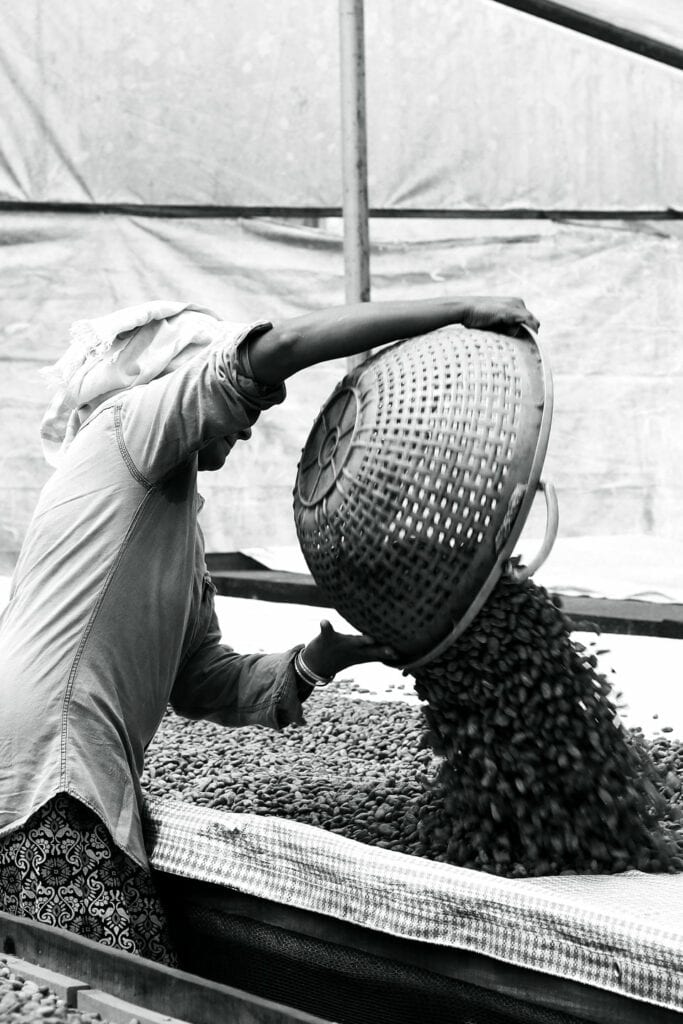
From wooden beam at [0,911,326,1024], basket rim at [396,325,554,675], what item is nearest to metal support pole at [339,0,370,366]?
basket rim at [396,325,554,675]

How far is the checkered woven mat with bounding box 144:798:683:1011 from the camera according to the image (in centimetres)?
171

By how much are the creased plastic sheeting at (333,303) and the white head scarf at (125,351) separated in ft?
11.6

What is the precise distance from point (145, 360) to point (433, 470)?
0.62 metres

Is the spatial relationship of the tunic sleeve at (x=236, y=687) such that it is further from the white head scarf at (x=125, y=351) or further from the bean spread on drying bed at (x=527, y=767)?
the white head scarf at (x=125, y=351)

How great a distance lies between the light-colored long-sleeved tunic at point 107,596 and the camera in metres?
2.10

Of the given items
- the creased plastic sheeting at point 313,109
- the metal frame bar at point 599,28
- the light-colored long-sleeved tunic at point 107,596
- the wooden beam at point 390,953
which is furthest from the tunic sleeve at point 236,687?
the creased plastic sheeting at point 313,109

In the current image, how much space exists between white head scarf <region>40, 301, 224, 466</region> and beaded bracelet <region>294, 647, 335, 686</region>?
0.58 metres

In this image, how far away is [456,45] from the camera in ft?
20.5

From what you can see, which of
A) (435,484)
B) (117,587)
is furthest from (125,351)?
(435,484)

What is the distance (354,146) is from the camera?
4156mm

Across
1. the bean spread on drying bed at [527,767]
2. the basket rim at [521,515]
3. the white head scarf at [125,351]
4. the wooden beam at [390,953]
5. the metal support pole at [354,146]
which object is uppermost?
the metal support pole at [354,146]

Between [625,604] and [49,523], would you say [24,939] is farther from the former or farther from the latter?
[625,604]

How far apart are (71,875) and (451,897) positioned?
0.65 m

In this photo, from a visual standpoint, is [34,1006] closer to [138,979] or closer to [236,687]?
[138,979]
